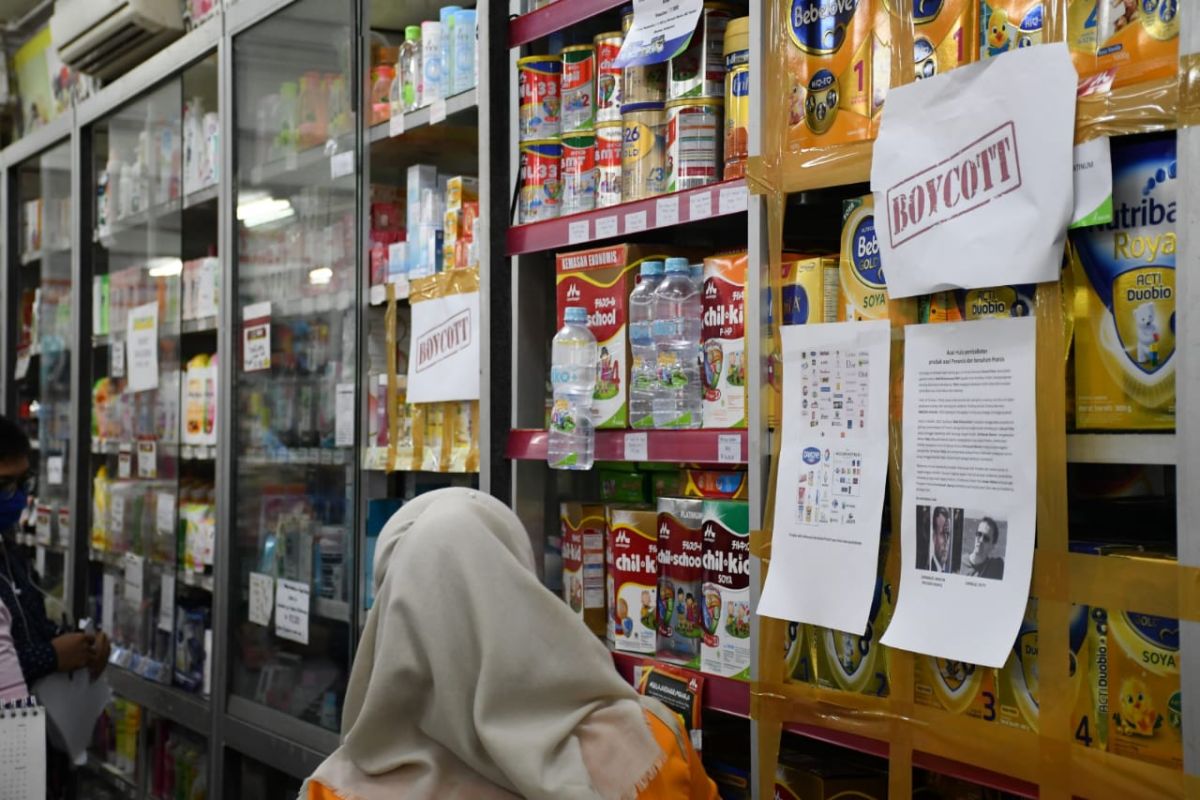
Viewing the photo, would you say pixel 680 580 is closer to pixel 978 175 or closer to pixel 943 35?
pixel 978 175

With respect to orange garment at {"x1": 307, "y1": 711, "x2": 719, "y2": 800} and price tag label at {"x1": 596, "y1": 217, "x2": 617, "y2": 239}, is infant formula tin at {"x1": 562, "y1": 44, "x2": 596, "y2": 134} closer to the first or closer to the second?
price tag label at {"x1": 596, "y1": 217, "x2": 617, "y2": 239}

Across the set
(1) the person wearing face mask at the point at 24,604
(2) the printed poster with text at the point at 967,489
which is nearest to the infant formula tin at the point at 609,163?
(2) the printed poster with text at the point at 967,489

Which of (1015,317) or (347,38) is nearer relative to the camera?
(1015,317)

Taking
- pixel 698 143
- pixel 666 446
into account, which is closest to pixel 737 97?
pixel 698 143

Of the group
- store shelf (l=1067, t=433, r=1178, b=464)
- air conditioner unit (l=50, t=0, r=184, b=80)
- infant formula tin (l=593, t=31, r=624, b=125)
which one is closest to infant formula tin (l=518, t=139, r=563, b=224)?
infant formula tin (l=593, t=31, r=624, b=125)

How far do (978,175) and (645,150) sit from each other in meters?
0.86

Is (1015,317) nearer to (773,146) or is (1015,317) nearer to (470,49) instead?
(773,146)

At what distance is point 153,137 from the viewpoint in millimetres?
4562

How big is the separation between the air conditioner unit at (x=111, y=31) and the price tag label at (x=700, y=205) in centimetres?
283

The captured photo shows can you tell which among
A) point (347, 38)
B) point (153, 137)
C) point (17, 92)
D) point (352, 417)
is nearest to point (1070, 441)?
point (352, 417)

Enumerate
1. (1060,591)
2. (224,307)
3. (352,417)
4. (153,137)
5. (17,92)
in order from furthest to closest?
(17,92), (153,137), (224,307), (352,417), (1060,591)

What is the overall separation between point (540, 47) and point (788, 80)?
89 cm

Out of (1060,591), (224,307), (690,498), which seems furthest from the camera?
(224,307)

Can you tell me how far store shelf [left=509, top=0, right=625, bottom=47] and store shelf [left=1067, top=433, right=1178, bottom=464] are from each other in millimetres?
1404
